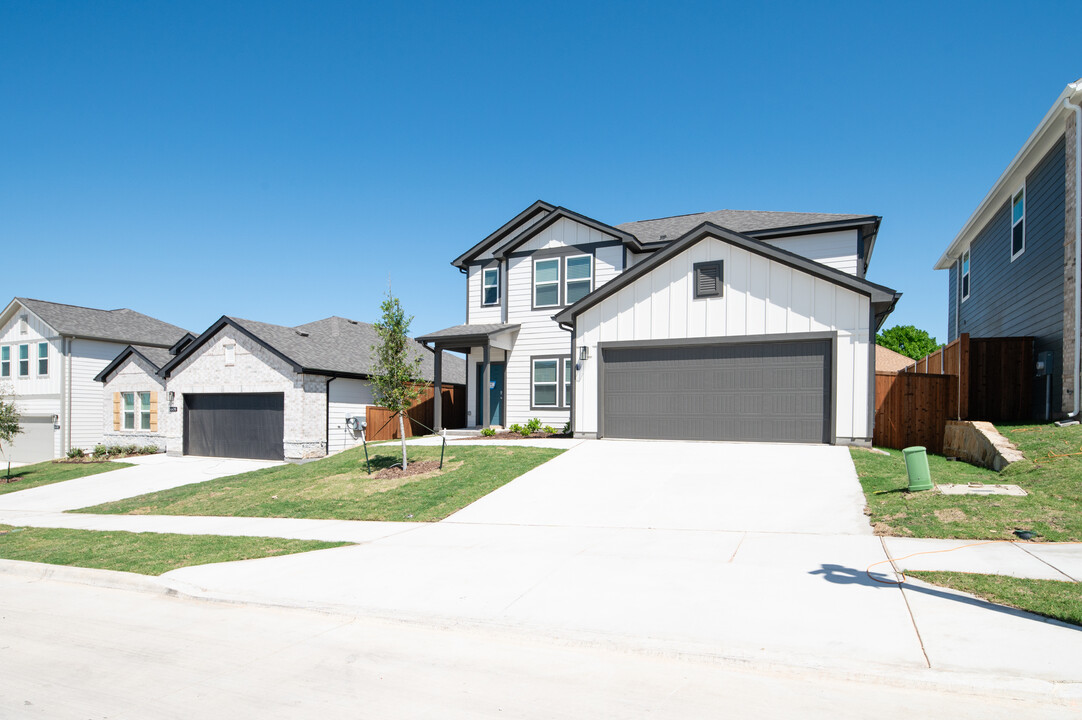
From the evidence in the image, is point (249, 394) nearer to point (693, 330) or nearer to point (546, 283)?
point (546, 283)

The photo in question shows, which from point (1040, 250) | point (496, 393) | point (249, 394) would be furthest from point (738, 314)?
point (249, 394)

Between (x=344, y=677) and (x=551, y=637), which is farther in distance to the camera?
(x=551, y=637)

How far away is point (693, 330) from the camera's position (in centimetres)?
1694

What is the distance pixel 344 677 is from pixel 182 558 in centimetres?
552

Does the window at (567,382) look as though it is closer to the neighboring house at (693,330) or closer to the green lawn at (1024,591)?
the neighboring house at (693,330)

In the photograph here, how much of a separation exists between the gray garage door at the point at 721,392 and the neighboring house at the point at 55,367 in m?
23.4

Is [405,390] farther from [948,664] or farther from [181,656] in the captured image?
[948,664]

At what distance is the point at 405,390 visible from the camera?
15.4 m

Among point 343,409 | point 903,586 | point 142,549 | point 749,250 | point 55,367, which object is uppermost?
point 749,250

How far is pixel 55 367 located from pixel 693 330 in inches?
1131

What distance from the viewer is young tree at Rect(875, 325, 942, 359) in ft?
166

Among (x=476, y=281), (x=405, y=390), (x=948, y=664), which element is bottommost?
(x=948, y=664)

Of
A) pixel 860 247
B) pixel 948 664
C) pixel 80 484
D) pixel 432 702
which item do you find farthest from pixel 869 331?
pixel 80 484

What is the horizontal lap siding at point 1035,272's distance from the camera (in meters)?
14.9
